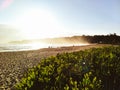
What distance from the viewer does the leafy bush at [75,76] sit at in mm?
4938

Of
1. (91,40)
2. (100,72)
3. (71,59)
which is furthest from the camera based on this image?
(91,40)

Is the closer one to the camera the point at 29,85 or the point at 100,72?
the point at 29,85

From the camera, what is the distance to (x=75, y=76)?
6703mm

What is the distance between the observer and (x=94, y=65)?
7.57 metres

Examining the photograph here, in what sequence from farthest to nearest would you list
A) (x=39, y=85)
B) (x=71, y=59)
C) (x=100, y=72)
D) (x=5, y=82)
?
1. (x=5, y=82)
2. (x=71, y=59)
3. (x=100, y=72)
4. (x=39, y=85)

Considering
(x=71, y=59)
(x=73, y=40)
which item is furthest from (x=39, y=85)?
(x=73, y=40)

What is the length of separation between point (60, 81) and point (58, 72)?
676mm

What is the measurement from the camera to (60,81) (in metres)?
5.30

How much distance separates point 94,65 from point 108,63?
0.52m

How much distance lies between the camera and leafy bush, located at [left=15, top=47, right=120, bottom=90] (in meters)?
4.94

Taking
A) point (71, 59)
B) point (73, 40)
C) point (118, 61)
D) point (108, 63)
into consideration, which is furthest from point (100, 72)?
point (73, 40)

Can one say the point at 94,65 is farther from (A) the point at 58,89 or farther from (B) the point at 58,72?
(A) the point at 58,89

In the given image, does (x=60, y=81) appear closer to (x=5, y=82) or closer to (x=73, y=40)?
(x=5, y=82)

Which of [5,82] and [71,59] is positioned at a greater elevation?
[71,59]
